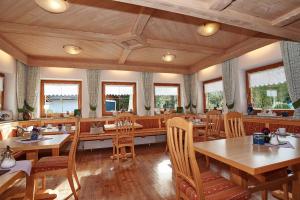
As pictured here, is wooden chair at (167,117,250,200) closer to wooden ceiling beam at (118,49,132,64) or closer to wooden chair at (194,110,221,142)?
wooden chair at (194,110,221,142)

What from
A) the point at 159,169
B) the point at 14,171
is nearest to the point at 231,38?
the point at 159,169

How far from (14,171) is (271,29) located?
3748 millimetres

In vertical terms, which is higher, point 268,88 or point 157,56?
point 157,56

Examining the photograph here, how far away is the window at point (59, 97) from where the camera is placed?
474cm

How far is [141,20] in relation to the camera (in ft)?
9.20

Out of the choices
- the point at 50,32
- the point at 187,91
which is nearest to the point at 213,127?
the point at 187,91

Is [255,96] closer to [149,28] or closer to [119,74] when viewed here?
[149,28]

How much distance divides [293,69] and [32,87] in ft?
19.4

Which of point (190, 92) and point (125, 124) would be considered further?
point (190, 92)

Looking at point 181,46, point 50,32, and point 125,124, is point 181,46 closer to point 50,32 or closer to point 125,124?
point 125,124

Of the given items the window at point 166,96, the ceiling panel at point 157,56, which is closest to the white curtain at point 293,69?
the ceiling panel at point 157,56

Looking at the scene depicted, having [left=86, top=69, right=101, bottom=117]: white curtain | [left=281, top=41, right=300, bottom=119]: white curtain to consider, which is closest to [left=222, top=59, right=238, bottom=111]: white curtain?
[left=281, top=41, right=300, bottom=119]: white curtain

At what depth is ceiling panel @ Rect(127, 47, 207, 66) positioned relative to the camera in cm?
450

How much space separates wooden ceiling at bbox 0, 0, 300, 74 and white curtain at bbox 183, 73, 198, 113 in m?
1.16
